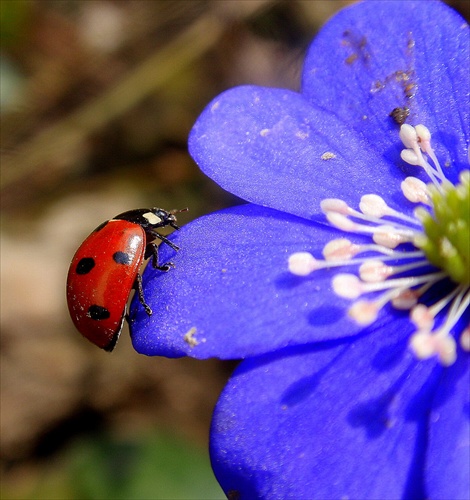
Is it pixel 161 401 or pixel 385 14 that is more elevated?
pixel 385 14

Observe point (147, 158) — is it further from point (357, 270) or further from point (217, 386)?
point (357, 270)

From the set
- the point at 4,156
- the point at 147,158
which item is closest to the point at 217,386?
the point at 147,158

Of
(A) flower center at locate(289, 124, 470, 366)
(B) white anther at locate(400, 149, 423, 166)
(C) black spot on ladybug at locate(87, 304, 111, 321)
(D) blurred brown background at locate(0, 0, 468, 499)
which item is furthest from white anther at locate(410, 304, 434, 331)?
(D) blurred brown background at locate(0, 0, 468, 499)

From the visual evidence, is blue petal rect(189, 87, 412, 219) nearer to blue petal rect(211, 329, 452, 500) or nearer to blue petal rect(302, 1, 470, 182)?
blue petal rect(302, 1, 470, 182)

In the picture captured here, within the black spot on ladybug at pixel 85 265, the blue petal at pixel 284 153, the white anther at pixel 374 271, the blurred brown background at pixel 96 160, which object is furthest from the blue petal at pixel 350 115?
the blurred brown background at pixel 96 160

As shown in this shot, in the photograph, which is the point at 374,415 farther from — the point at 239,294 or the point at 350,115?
→ the point at 350,115

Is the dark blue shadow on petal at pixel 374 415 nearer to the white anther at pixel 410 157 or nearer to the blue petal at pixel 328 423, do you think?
the blue petal at pixel 328 423
